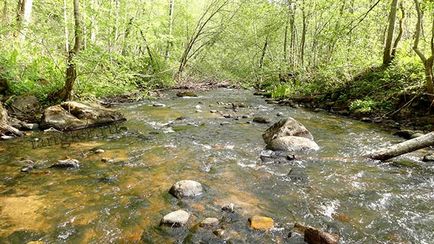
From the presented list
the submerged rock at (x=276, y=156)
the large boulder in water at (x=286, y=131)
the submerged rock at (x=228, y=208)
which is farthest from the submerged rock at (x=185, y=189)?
the large boulder in water at (x=286, y=131)

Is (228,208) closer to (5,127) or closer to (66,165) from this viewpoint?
(66,165)

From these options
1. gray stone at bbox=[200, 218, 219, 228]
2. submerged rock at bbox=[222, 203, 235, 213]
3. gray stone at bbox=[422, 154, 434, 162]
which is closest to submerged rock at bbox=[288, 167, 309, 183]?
submerged rock at bbox=[222, 203, 235, 213]

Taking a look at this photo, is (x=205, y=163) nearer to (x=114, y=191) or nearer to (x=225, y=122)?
(x=114, y=191)

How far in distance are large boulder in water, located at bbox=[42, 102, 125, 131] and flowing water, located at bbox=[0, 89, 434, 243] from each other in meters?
0.68

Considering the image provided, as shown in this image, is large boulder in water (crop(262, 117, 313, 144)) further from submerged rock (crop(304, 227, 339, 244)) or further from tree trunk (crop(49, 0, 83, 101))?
tree trunk (crop(49, 0, 83, 101))

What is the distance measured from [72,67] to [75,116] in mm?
1407

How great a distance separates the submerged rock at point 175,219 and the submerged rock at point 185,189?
26.5 inches

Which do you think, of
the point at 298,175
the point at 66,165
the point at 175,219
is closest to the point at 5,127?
the point at 66,165

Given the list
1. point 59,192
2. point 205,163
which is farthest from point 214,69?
point 59,192

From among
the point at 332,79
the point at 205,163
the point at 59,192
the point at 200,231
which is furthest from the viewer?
the point at 332,79

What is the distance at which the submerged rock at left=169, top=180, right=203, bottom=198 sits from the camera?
4781mm

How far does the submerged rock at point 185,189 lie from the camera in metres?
4.78

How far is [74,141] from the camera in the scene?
7605mm

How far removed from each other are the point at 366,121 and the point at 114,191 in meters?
8.76
